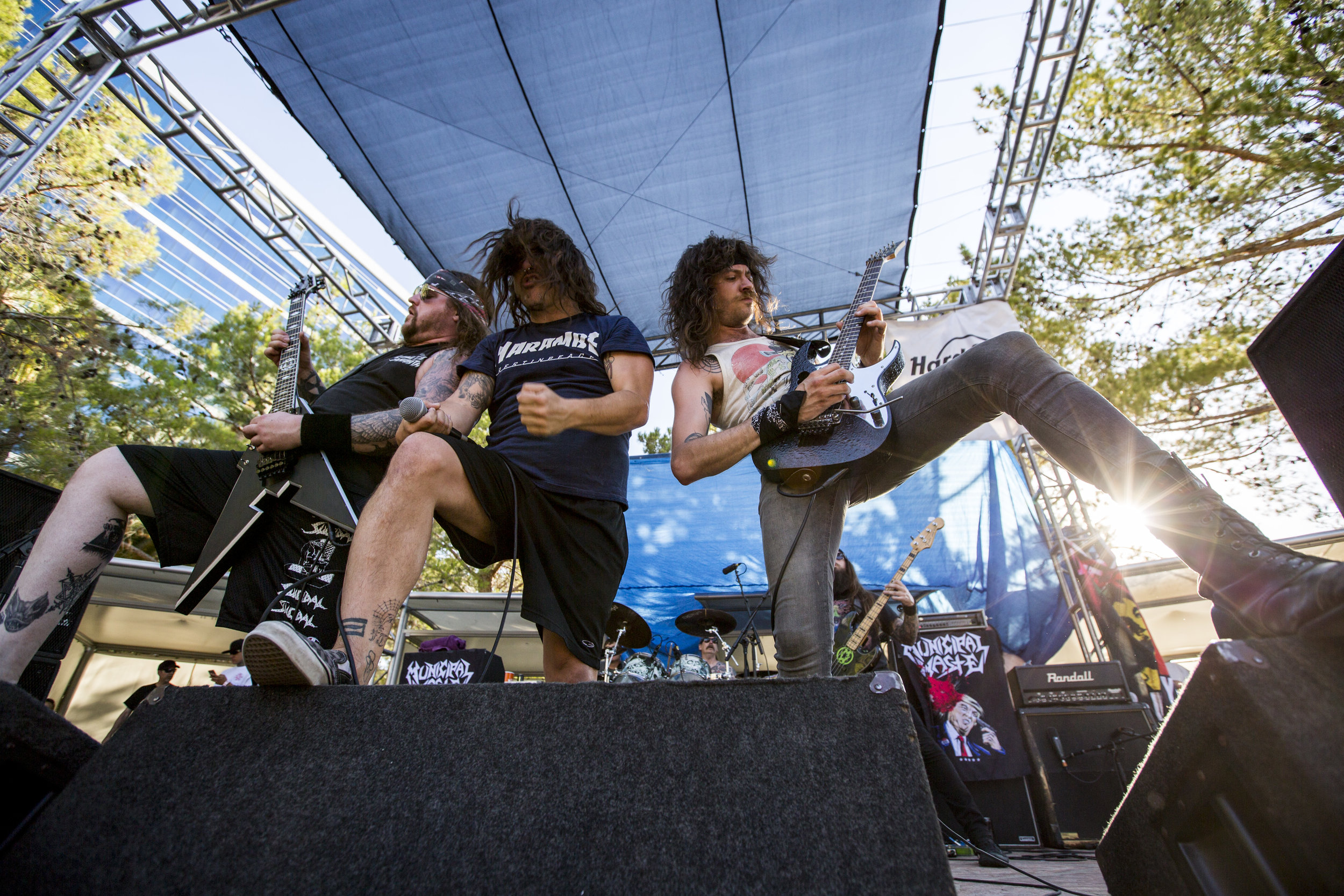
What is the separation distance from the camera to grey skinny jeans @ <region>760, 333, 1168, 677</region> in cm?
139

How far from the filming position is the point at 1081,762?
423 centimetres

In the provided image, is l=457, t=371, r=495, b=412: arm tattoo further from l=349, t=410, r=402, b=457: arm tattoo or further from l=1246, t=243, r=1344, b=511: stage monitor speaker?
l=1246, t=243, r=1344, b=511: stage monitor speaker

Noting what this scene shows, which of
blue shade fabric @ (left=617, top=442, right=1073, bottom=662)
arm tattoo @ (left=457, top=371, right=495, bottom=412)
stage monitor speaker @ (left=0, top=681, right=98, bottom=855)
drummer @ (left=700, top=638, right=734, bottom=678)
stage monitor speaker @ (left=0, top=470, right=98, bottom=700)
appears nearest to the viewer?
stage monitor speaker @ (left=0, top=681, right=98, bottom=855)

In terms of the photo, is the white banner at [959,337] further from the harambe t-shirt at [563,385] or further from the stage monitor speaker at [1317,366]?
the stage monitor speaker at [1317,366]

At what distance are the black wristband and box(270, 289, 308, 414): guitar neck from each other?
0.32m

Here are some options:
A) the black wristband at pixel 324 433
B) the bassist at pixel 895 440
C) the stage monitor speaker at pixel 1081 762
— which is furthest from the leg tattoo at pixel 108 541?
the stage monitor speaker at pixel 1081 762

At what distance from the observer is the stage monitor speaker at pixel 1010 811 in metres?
4.32

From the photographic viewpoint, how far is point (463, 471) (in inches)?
64.9

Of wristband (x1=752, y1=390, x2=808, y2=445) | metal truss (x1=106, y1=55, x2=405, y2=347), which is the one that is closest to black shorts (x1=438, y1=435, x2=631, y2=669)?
wristband (x1=752, y1=390, x2=808, y2=445)

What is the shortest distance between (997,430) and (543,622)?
6.39 m

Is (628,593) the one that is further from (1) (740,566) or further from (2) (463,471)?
(2) (463,471)

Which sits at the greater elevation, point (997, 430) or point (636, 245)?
point (636, 245)

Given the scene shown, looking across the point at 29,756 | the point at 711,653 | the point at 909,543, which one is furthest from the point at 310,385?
the point at 909,543

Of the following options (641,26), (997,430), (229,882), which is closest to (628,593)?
(997,430)
